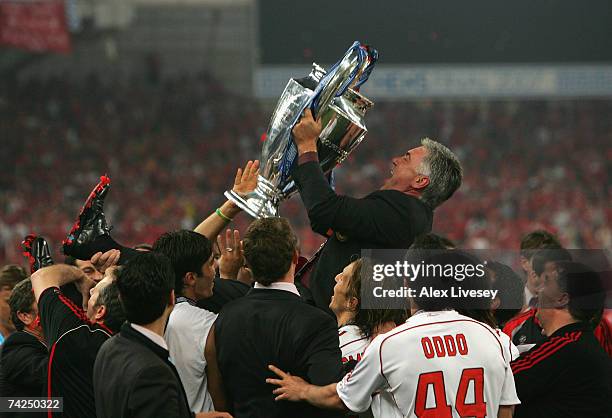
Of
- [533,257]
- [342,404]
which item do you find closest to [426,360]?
[342,404]

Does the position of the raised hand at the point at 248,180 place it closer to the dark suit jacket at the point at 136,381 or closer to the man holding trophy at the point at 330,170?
the man holding trophy at the point at 330,170

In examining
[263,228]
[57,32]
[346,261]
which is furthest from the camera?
[57,32]

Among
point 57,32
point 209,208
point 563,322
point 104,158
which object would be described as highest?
point 57,32

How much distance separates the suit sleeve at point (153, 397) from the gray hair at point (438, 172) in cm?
133

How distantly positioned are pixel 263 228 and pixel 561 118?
62.7 ft

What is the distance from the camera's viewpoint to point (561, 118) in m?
20.8

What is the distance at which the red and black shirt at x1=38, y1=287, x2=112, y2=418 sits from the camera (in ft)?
9.12

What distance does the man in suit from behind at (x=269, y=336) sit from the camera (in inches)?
102

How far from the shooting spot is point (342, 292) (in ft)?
9.50

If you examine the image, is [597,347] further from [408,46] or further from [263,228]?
[408,46]

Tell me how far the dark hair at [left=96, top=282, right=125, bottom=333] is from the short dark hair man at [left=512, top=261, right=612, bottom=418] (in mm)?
1220

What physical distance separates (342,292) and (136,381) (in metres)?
0.81

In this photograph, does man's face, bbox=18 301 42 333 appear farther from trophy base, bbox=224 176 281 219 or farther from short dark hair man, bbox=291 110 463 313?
short dark hair man, bbox=291 110 463 313

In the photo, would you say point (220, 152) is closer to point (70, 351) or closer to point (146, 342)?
point (70, 351)
